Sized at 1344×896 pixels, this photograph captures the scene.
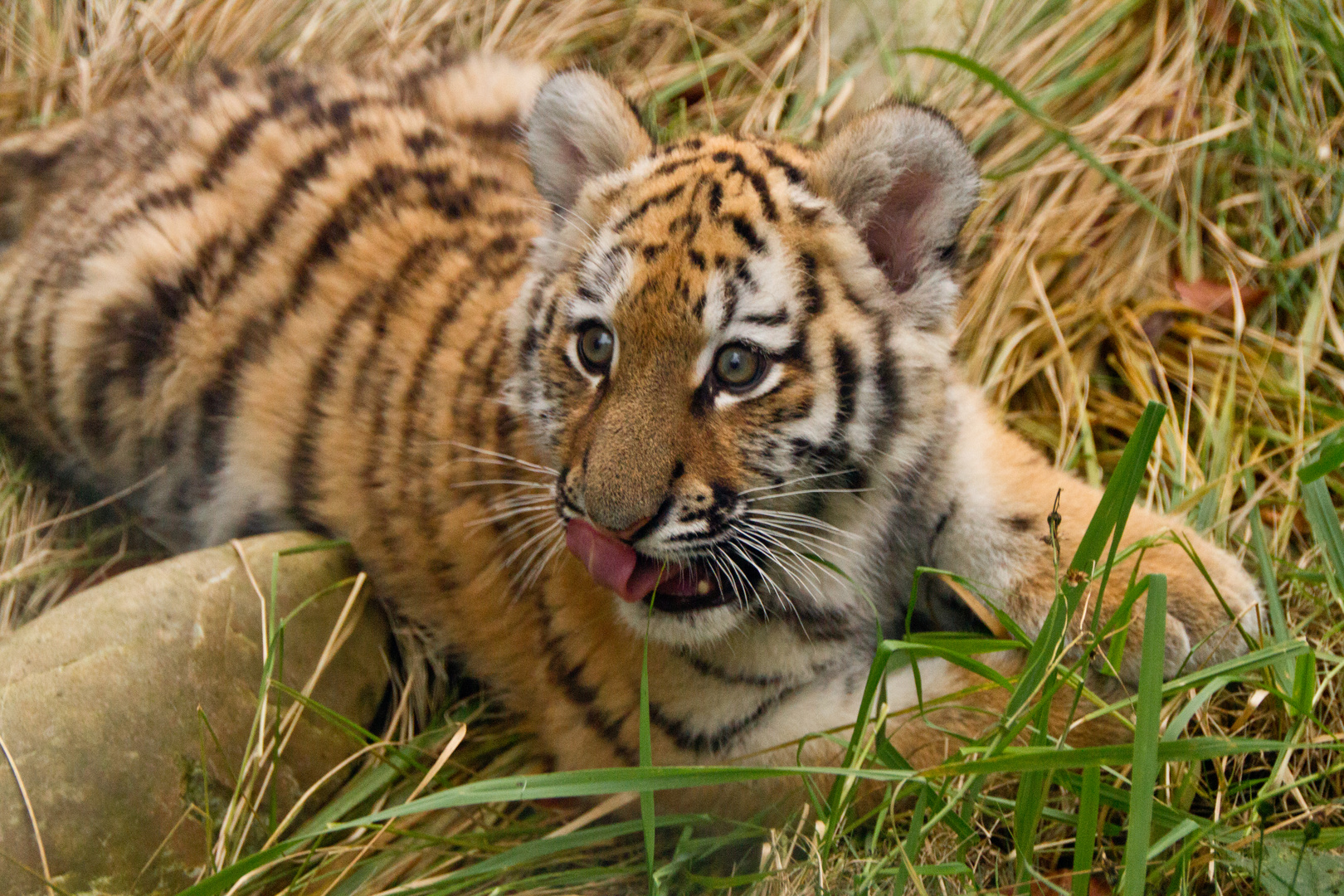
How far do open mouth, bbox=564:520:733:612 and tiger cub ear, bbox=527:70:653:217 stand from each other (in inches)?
28.6

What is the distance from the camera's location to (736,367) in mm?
1840

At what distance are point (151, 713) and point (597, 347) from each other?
108cm

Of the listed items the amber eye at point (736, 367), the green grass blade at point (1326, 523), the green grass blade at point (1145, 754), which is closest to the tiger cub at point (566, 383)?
the amber eye at point (736, 367)

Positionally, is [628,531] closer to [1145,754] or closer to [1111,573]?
[1145,754]

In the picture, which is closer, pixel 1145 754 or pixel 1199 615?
pixel 1145 754

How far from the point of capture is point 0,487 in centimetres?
300

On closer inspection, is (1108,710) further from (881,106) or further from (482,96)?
(482,96)

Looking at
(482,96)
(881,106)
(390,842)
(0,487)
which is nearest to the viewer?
(881,106)


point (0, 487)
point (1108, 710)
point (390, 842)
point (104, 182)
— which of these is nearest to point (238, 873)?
point (390, 842)

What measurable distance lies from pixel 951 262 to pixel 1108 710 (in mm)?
807

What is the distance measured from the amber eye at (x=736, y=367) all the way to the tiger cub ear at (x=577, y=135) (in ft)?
1.82

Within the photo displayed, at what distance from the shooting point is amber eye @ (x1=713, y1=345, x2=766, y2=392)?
1835mm

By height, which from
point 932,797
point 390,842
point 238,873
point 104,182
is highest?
point 104,182

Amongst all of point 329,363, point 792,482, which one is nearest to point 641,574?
point 792,482
